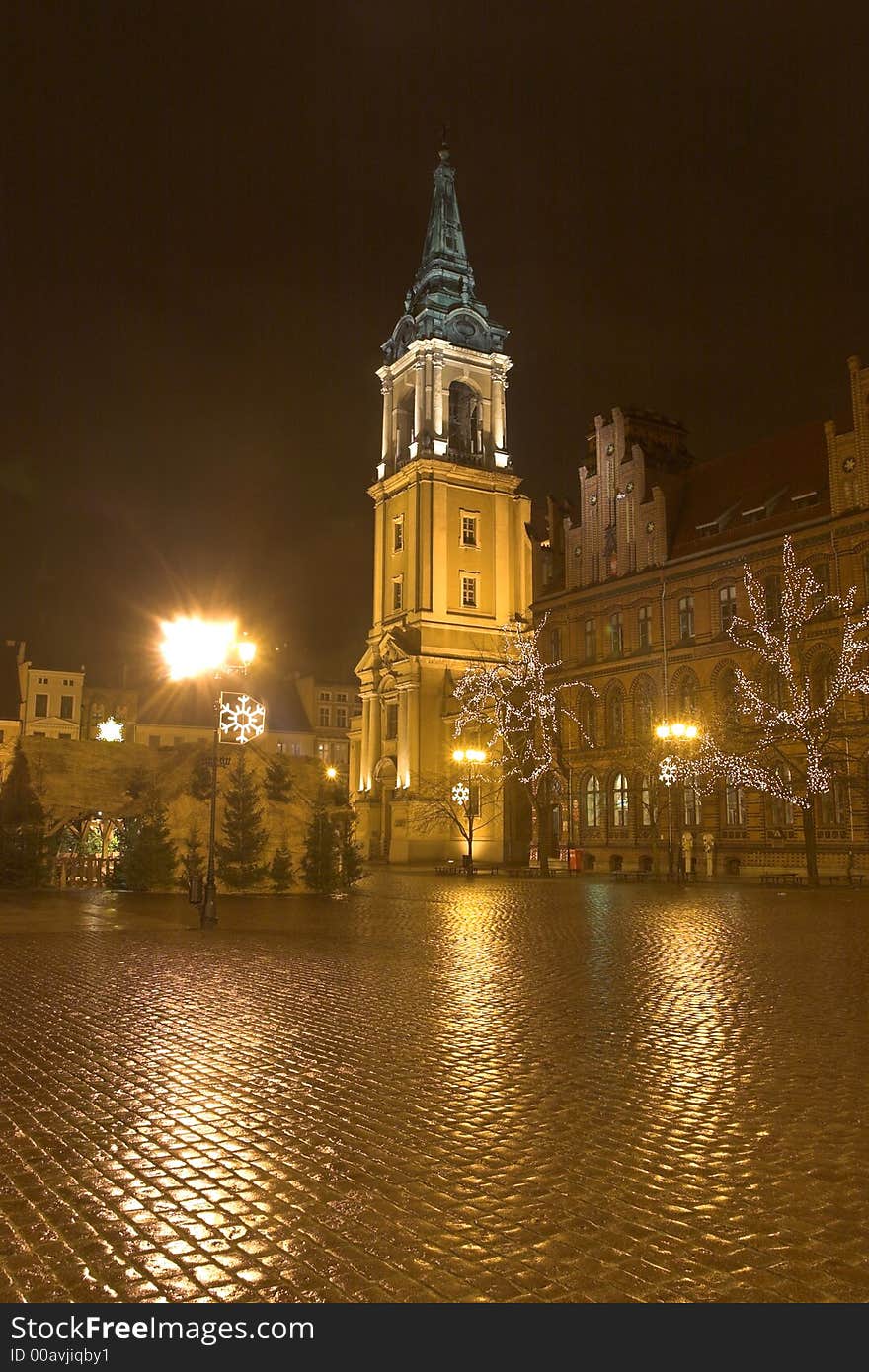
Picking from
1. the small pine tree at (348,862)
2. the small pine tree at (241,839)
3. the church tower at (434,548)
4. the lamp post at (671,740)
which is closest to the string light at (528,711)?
the lamp post at (671,740)

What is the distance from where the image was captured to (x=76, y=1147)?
21.9 feet

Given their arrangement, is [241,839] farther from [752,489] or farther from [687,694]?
[752,489]

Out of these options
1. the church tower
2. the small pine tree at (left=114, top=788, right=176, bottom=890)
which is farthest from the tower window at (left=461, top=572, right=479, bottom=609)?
the small pine tree at (left=114, top=788, right=176, bottom=890)

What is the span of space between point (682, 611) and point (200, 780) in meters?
27.3

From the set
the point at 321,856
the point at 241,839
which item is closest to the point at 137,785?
the point at 241,839

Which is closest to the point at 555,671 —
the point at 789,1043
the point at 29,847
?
the point at 29,847

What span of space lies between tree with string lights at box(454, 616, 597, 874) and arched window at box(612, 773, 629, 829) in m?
2.85

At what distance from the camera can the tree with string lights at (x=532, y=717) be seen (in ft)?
160

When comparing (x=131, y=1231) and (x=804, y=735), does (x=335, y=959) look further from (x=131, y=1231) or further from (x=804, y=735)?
(x=804, y=735)

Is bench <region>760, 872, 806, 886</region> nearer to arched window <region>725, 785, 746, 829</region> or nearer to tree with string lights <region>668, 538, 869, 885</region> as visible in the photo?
tree with string lights <region>668, 538, 869, 885</region>

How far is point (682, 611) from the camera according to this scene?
50250 mm

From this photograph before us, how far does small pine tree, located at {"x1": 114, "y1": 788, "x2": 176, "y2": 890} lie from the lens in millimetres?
30328

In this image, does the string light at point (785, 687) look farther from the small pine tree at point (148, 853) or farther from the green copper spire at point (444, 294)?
the green copper spire at point (444, 294)

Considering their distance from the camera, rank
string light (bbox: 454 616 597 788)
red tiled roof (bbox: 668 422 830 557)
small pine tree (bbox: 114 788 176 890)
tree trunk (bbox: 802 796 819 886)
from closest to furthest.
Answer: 1. small pine tree (bbox: 114 788 176 890)
2. tree trunk (bbox: 802 796 819 886)
3. red tiled roof (bbox: 668 422 830 557)
4. string light (bbox: 454 616 597 788)
